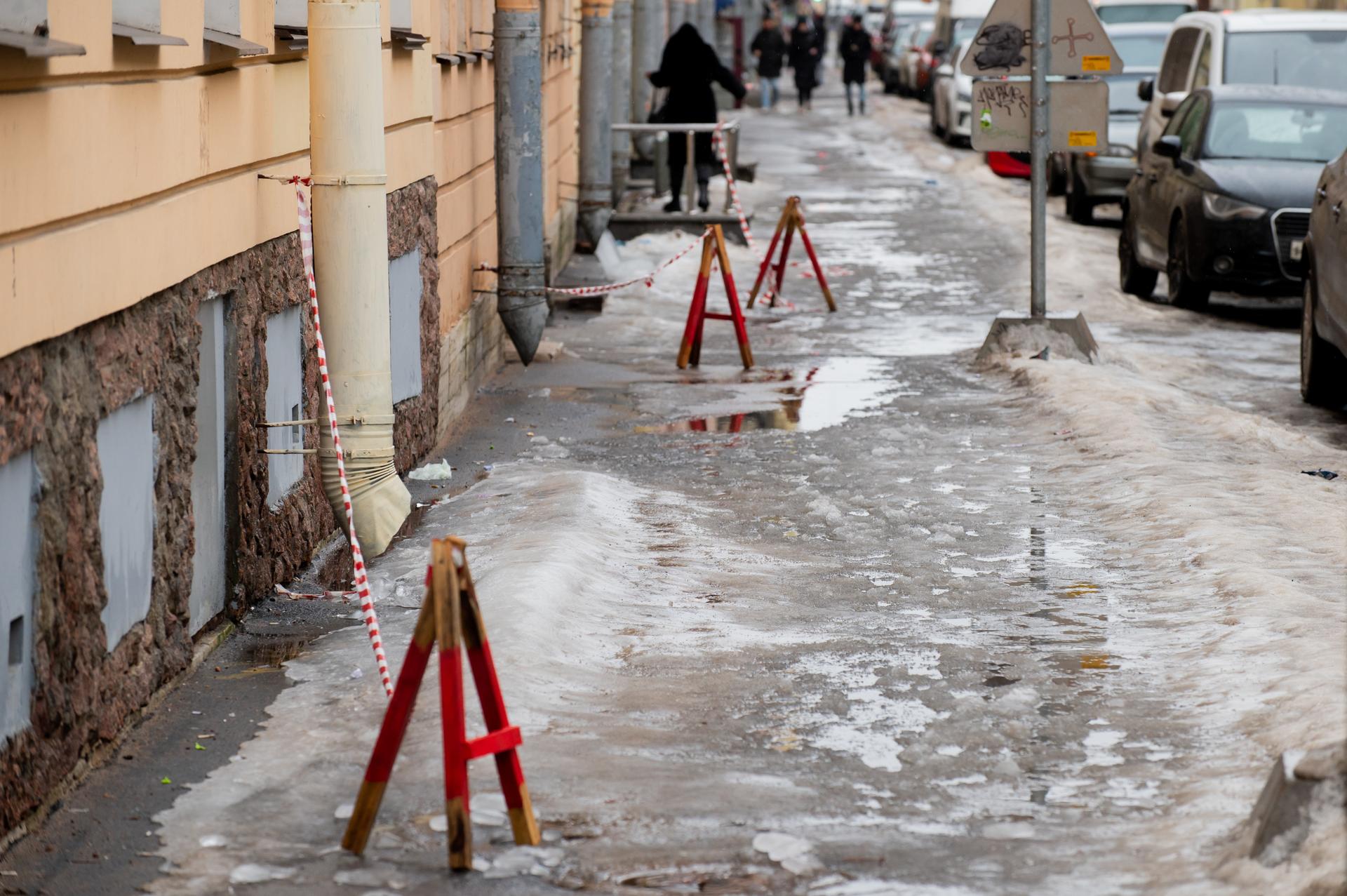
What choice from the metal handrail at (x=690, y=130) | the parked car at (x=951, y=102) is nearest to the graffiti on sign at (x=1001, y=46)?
the metal handrail at (x=690, y=130)

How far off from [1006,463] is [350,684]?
169 inches

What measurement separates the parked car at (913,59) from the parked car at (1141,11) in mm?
17192

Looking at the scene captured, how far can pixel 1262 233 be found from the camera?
14070 millimetres

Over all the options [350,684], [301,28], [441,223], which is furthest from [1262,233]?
[350,684]

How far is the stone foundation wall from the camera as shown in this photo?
4.62m

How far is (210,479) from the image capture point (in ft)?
20.4

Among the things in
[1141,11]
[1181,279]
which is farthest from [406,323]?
[1141,11]

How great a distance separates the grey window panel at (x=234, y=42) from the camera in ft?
19.9

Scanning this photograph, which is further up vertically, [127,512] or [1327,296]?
[1327,296]

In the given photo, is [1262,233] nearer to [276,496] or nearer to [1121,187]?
[1121,187]

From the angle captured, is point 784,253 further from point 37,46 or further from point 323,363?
point 37,46

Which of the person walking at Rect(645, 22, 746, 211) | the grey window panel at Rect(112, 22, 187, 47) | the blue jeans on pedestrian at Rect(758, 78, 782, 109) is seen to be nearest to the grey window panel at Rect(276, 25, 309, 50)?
the grey window panel at Rect(112, 22, 187, 47)

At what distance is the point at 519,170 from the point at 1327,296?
4729mm

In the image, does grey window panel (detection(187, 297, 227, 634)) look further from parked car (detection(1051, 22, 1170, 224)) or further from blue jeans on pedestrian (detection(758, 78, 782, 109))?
blue jeans on pedestrian (detection(758, 78, 782, 109))
